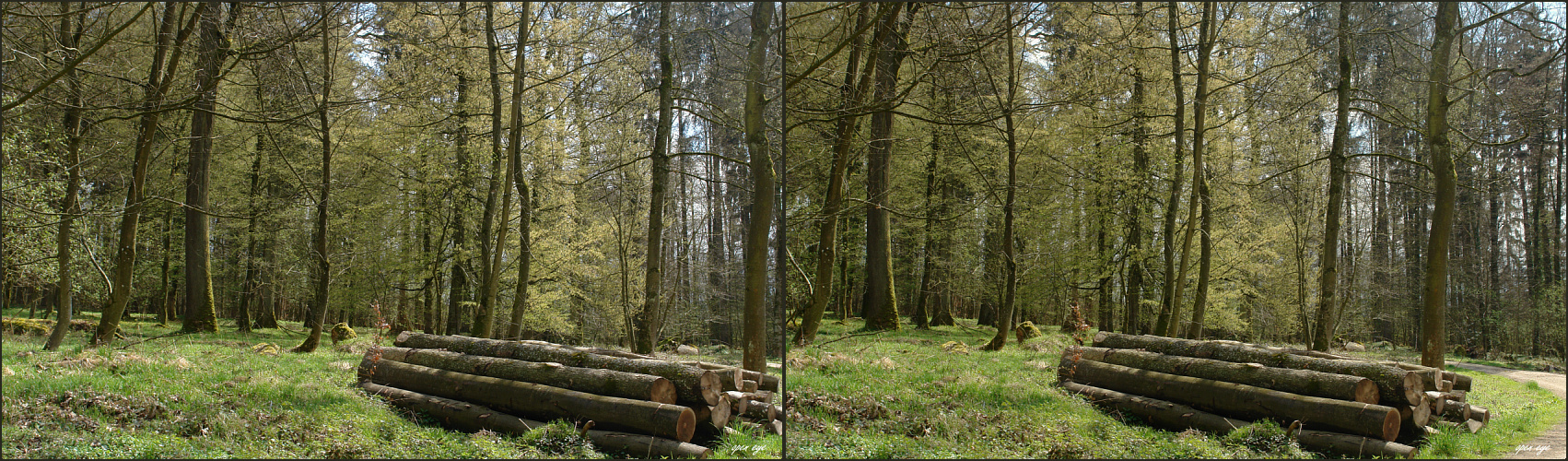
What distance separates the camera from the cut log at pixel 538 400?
399 cm

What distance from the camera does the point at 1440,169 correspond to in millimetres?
6277

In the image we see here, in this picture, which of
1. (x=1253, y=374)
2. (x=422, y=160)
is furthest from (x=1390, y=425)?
(x=422, y=160)

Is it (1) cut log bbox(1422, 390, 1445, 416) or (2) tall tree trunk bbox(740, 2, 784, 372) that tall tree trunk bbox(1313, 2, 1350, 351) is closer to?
(1) cut log bbox(1422, 390, 1445, 416)

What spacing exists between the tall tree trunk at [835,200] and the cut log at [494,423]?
6.23 ft

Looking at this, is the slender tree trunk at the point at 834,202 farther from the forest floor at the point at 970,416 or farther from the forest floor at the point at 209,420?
the forest floor at the point at 209,420

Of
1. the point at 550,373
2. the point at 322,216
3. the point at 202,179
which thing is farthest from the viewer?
the point at 322,216

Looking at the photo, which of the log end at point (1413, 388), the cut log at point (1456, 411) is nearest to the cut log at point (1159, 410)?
the log end at point (1413, 388)

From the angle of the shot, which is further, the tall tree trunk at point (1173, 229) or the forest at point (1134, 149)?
the tall tree trunk at point (1173, 229)

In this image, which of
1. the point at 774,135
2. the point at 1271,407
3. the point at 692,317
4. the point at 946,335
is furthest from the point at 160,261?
the point at 1271,407

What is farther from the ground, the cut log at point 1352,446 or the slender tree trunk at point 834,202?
the slender tree trunk at point 834,202

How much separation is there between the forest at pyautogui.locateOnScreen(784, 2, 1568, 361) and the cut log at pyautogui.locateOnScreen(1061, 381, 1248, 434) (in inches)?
32.9

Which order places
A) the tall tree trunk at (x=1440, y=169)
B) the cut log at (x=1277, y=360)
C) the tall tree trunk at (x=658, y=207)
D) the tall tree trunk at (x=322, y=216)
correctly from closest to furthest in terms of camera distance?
the cut log at (x=1277, y=360), the tall tree trunk at (x=658, y=207), the tall tree trunk at (x=1440, y=169), the tall tree trunk at (x=322, y=216)

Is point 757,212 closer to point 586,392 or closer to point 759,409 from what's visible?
point 759,409

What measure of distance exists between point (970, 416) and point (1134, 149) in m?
2.95
